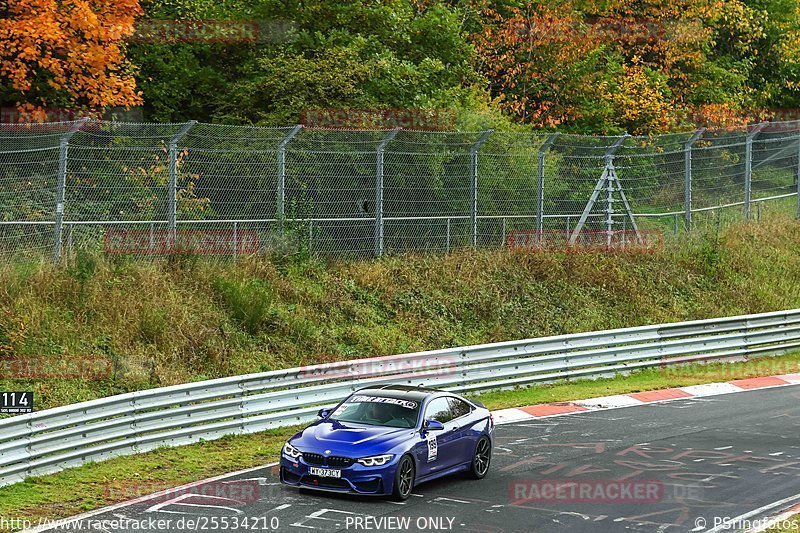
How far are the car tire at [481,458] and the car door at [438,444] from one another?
412 mm

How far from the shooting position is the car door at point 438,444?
13.9m

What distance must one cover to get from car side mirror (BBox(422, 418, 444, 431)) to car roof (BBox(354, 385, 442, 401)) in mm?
542

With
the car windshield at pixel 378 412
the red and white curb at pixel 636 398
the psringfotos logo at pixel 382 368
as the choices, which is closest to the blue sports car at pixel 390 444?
the car windshield at pixel 378 412

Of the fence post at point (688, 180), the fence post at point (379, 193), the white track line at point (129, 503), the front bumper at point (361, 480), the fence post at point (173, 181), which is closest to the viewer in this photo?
the white track line at point (129, 503)

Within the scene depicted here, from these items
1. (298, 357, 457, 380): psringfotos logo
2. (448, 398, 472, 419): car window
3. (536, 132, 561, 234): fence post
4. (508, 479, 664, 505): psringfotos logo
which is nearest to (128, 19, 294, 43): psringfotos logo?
(536, 132, 561, 234): fence post

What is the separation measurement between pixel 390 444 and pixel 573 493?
234cm

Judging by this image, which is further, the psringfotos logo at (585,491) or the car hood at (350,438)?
the psringfotos logo at (585,491)

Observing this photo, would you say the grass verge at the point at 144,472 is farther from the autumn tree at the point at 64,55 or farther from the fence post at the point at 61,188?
the autumn tree at the point at 64,55

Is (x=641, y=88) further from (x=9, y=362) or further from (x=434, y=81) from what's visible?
(x=9, y=362)

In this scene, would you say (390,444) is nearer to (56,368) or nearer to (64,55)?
(56,368)

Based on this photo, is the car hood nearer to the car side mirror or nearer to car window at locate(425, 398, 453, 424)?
the car side mirror

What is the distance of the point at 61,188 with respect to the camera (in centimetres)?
1914

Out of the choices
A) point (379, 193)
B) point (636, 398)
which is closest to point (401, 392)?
point (636, 398)

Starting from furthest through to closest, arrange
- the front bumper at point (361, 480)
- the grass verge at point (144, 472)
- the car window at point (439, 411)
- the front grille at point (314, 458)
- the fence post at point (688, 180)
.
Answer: the fence post at point (688, 180) < the car window at point (439, 411) < the front grille at point (314, 458) < the front bumper at point (361, 480) < the grass verge at point (144, 472)
